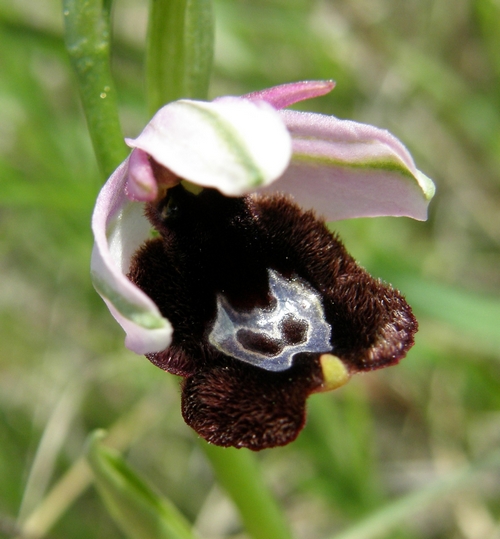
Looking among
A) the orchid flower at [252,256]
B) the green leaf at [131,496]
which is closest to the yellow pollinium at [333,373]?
the orchid flower at [252,256]

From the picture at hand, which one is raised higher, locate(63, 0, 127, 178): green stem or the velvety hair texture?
locate(63, 0, 127, 178): green stem

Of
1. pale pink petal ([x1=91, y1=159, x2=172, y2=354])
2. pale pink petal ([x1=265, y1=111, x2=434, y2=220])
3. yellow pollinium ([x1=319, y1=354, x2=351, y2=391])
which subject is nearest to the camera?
pale pink petal ([x1=91, y1=159, x2=172, y2=354])

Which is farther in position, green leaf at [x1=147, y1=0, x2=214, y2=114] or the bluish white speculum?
green leaf at [x1=147, y1=0, x2=214, y2=114]

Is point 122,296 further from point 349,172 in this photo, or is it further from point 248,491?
point 248,491

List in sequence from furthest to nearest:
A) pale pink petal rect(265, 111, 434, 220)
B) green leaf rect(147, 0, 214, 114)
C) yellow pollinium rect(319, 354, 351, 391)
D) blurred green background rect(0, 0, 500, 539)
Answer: blurred green background rect(0, 0, 500, 539) → green leaf rect(147, 0, 214, 114) → pale pink petal rect(265, 111, 434, 220) → yellow pollinium rect(319, 354, 351, 391)

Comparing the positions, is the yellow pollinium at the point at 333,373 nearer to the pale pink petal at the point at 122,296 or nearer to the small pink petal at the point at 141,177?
the pale pink petal at the point at 122,296

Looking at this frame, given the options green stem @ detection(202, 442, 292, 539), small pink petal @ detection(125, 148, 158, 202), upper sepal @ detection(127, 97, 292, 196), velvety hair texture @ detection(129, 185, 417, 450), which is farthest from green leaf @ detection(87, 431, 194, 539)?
upper sepal @ detection(127, 97, 292, 196)

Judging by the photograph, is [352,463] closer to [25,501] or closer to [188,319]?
[25,501]

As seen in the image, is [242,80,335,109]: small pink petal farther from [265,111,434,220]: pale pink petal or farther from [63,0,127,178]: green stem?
[63,0,127,178]: green stem

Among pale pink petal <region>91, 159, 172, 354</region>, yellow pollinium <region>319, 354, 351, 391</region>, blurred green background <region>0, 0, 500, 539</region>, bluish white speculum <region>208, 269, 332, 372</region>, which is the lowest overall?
blurred green background <region>0, 0, 500, 539</region>
